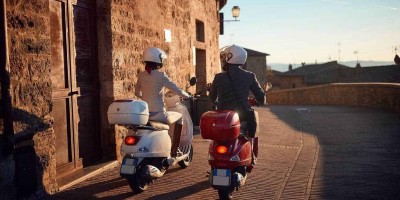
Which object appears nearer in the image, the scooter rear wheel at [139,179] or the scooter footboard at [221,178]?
the scooter footboard at [221,178]

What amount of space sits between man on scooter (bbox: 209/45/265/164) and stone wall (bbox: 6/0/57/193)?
2.19 meters

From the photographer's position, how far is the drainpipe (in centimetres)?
379

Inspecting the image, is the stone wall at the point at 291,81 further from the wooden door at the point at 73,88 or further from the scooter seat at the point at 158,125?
the scooter seat at the point at 158,125

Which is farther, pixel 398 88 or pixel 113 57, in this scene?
pixel 398 88

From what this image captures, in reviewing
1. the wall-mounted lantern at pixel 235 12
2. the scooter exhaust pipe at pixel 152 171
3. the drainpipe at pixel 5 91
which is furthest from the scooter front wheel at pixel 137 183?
the wall-mounted lantern at pixel 235 12

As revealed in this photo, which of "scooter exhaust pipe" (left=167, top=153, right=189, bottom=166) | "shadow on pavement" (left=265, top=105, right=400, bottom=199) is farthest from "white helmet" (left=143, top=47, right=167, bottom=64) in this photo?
"shadow on pavement" (left=265, top=105, right=400, bottom=199)

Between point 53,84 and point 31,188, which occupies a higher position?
point 53,84

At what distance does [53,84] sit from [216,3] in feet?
35.3

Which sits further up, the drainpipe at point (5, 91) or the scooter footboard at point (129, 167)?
the drainpipe at point (5, 91)

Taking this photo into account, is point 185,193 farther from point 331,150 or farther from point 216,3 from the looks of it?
point 216,3

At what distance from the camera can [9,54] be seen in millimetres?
4008

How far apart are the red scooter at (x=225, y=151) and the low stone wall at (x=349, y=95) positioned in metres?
10.4

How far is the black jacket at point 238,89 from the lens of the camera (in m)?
4.66

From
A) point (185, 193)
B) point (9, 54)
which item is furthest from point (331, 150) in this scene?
point (9, 54)
